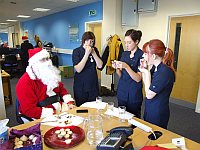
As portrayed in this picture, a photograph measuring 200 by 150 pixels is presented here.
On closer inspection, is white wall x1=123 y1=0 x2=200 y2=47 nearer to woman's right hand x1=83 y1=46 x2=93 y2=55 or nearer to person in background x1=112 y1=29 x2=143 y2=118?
person in background x1=112 y1=29 x2=143 y2=118

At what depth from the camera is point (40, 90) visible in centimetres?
194

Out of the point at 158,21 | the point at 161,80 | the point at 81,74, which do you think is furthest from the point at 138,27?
the point at 161,80

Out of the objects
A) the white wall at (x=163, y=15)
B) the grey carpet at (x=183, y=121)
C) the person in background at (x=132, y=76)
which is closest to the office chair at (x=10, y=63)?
the grey carpet at (x=183, y=121)

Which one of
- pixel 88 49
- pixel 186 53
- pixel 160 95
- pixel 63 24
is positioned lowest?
pixel 160 95

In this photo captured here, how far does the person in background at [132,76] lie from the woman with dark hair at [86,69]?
1.53ft

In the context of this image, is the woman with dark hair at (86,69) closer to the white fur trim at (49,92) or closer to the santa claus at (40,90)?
the santa claus at (40,90)

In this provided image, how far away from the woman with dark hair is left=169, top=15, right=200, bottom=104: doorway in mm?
2367

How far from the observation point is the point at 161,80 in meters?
1.50

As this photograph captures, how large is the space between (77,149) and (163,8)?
12.4 ft

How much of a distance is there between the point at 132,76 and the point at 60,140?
1.02 m

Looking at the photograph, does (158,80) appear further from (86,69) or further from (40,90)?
(40,90)

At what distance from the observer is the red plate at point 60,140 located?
110 centimetres

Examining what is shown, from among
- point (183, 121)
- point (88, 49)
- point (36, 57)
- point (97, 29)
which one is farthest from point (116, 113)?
point (97, 29)

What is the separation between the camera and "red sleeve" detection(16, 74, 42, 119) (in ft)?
5.85
